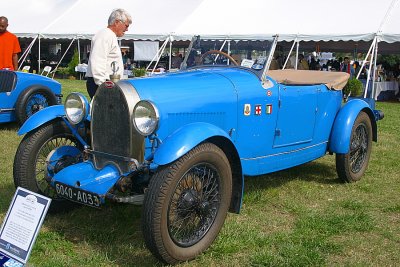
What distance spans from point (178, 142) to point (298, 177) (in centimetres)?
273

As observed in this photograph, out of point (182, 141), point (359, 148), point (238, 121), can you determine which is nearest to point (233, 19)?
point (359, 148)

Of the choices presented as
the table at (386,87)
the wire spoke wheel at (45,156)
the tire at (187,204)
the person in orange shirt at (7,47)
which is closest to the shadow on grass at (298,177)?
the tire at (187,204)

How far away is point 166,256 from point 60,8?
1944 centimetres

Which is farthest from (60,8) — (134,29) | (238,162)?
(238,162)

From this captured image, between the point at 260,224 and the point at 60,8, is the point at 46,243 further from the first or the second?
the point at 60,8

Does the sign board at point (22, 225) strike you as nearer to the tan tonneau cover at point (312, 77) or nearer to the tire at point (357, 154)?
the tan tonneau cover at point (312, 77)

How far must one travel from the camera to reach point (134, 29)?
1669cm

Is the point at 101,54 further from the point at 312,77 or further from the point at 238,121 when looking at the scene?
the point at 312,77

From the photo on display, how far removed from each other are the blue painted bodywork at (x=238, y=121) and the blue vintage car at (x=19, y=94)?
3.82 m

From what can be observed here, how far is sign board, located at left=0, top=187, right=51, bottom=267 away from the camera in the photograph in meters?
2.33

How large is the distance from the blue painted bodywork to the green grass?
1.27 feet

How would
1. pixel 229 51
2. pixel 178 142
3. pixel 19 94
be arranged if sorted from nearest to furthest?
pixel 178 142 < pixel 229 51 < pixel 19 94

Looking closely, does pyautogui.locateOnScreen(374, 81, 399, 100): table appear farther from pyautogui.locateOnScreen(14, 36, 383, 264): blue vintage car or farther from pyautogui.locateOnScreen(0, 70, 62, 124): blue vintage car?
pyautogui.locateOnScreen(14, 36, 383, 264): blue vintage car

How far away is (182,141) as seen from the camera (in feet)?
9.59
